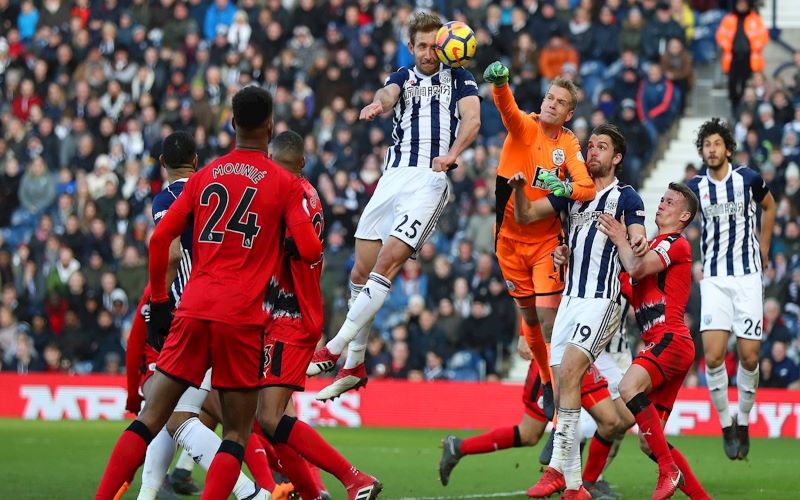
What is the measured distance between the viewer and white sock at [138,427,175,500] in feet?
31.5

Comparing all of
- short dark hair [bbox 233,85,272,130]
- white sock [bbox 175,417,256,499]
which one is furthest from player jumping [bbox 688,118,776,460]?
short dark hair [bbox 233,85,272,130]

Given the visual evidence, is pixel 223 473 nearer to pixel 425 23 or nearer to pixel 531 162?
pixel 531 162

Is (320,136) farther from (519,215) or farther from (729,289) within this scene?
(519,215)

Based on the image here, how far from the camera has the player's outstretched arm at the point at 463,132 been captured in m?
10.5

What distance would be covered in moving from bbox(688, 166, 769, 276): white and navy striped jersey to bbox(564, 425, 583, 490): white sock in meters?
3.55

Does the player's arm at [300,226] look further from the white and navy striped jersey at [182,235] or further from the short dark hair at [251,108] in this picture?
the white and navy striped jersey at [182,235]

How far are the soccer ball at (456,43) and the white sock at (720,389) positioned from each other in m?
4.27

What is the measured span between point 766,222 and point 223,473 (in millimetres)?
7128

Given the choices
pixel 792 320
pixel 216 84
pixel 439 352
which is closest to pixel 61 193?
pixel 216 84

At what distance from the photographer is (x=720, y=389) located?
44.3 feet

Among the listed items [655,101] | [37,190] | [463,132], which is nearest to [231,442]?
[463,132]

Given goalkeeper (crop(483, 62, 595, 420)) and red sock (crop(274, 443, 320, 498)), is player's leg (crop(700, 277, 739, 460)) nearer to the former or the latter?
goalkeeper (crop(483, 62, 595, 420))

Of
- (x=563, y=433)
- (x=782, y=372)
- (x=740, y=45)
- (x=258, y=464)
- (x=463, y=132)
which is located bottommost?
(x=782, y=372)

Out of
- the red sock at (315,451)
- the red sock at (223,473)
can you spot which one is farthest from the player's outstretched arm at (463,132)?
the red sock at (223,473)
